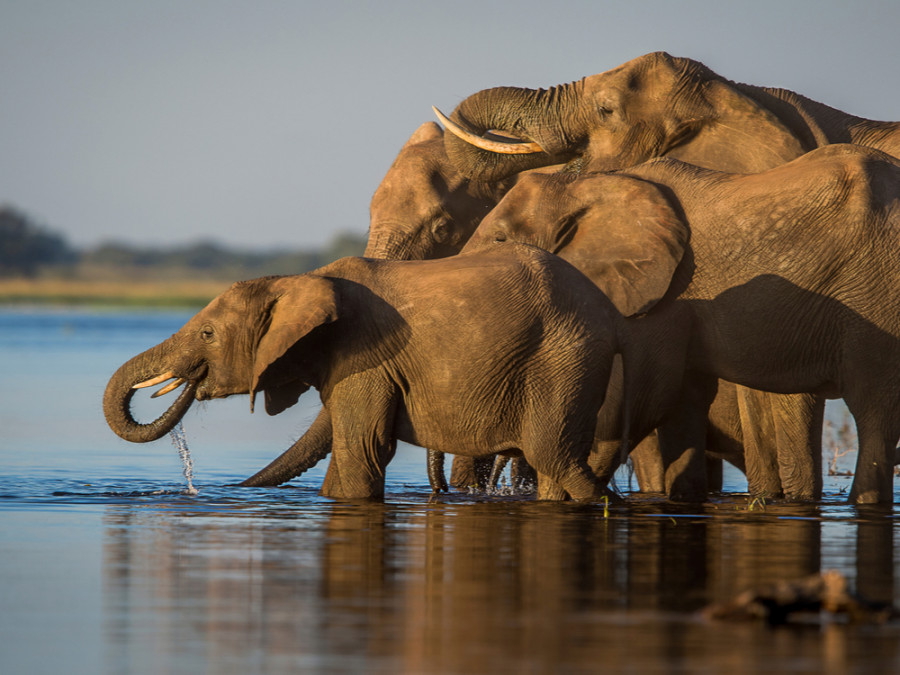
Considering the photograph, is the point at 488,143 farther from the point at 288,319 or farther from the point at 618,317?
the point at 288,319

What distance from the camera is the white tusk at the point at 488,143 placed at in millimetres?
12734

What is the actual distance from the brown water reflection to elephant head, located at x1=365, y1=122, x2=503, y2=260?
4.29 m

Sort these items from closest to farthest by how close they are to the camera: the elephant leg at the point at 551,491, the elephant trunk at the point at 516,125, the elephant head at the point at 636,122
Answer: the elephant leg at the point at 551,491
the elephant head at the point at 636,122
the elephant trunk at the point at 516,125

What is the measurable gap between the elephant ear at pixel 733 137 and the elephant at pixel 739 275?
897 millimetres

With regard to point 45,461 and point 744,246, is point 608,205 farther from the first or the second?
point 45,461

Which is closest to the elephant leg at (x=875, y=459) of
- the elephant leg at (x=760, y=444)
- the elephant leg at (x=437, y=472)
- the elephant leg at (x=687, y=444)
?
the elephant leg at (x=687, y=444)

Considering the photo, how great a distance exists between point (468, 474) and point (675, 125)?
2.88 m

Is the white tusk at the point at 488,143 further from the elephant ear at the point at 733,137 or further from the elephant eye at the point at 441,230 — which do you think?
the elephant ear at the point at 733,137

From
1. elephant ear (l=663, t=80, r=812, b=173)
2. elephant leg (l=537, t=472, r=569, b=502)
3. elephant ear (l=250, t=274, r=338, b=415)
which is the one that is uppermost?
elephant ear (l=663, t=80, r=812, b=173)

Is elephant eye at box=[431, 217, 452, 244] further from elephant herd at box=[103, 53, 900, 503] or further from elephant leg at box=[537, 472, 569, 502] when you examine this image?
elephant leg at box=[537, 472, 569, 502]

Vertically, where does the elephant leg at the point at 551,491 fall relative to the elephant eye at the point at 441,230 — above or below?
below

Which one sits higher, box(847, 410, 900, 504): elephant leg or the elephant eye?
the elephant eye

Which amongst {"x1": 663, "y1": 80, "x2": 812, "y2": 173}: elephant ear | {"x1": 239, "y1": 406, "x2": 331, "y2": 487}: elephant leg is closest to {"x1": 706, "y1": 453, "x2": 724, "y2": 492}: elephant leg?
{"x1": 663, "y1": 80, "x2": 812, "y2": 173}: elephant ear

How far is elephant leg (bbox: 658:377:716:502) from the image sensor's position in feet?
36.3
